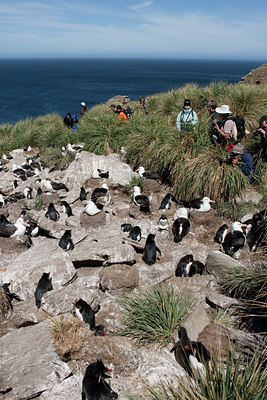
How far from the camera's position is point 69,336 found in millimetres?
4332

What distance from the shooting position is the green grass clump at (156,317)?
14.9 ft

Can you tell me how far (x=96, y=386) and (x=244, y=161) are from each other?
6.47 metres

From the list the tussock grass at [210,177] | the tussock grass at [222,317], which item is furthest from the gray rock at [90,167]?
the tussock grass at [222,317]

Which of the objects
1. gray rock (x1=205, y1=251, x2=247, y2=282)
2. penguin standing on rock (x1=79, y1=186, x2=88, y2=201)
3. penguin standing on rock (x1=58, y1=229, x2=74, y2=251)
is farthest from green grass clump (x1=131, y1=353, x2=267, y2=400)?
penguin standing on rock (x1=79, y1=186, x2=88, y2=201)

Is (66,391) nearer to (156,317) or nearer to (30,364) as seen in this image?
(30,364)

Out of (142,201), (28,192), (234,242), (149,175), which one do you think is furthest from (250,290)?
(28,192)

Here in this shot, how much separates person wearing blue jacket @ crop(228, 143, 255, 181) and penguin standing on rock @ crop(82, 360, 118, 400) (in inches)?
234

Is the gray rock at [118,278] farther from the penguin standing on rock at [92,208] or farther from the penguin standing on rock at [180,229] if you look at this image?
the penguin standing on rock at [92,208]

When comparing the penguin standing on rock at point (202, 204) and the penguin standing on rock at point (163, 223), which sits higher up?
the penguin standing on rock at point (202, 204)

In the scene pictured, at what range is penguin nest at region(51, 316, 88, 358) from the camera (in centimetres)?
426

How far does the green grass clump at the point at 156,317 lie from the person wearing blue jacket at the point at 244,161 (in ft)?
14.2

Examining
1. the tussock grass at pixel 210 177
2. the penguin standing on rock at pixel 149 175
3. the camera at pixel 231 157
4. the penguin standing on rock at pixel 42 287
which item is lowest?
the penguin standing on rock at pixel 42 287

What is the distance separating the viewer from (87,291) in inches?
216

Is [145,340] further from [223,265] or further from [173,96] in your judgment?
[173,96]
